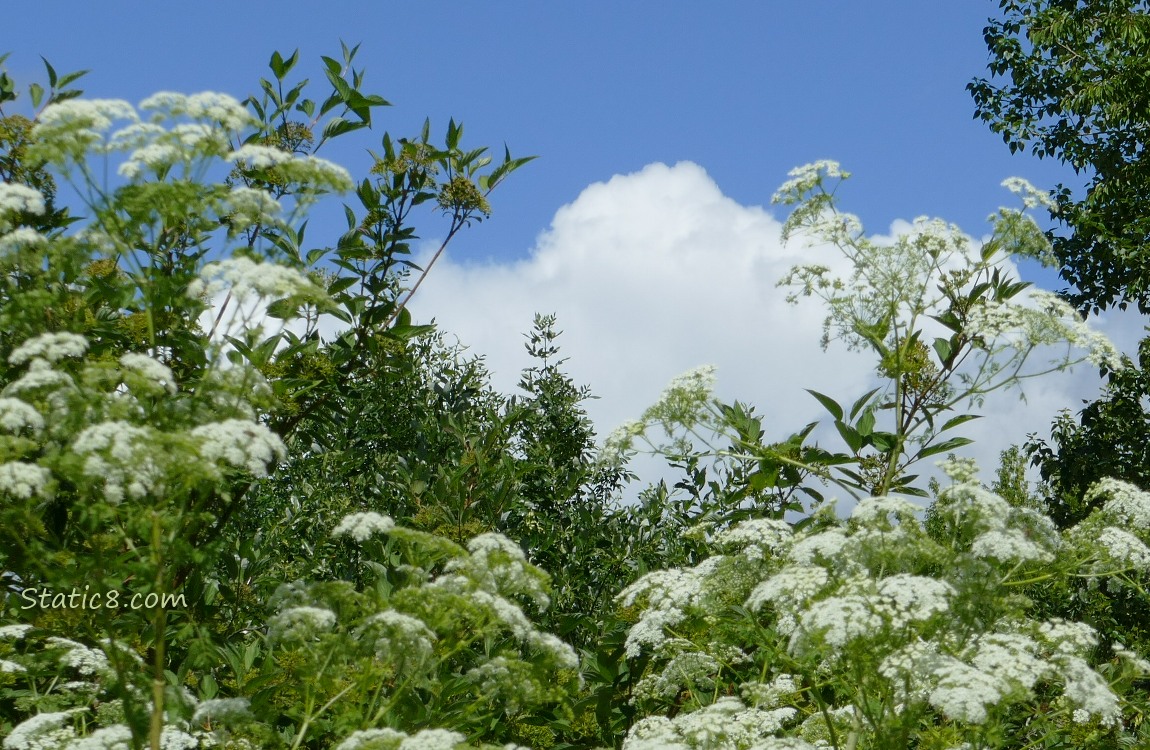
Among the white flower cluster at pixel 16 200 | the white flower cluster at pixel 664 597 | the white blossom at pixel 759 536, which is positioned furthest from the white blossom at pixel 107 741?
the white blossom at pixel 759 536

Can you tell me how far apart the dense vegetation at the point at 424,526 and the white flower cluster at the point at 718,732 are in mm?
21

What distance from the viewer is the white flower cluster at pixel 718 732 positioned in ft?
13.2

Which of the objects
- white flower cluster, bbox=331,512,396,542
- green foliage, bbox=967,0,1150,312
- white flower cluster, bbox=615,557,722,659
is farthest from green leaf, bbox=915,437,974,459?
green foliage, bbox=967,0,1150,312

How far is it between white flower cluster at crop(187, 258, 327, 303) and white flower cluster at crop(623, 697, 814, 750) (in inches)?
76.4

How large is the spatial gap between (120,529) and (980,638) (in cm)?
312

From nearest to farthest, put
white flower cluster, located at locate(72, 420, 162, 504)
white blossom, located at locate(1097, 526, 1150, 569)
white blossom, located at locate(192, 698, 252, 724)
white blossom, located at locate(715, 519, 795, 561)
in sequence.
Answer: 1. white flower cluster, located at locate(72, 420, 162, 504)
2. white blossom, located at locate(192, 698, 252, 724)
3. white blossom, located at locate(715, 519, 795, 561)
4. white blossom, located at locate(1097, 526, 1150, 569)

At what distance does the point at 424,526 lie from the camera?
5.61 m

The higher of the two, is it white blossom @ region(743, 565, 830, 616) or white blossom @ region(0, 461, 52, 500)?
white blossom @ region(0, 461, 52, 500)

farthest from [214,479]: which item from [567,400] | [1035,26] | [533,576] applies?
[1035,26]

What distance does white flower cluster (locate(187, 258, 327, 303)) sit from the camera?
348 cm

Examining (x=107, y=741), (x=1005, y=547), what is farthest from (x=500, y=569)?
(x=1005, y=547)

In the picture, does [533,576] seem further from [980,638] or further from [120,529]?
[980,638]

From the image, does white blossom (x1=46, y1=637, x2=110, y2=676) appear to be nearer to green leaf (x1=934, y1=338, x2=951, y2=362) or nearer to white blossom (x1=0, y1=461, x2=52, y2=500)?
white blossom (x1=0, y1=461, x2=52, y2=500)

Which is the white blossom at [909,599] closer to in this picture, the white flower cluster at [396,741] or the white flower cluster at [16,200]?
the white flower cluster at [396,741]
